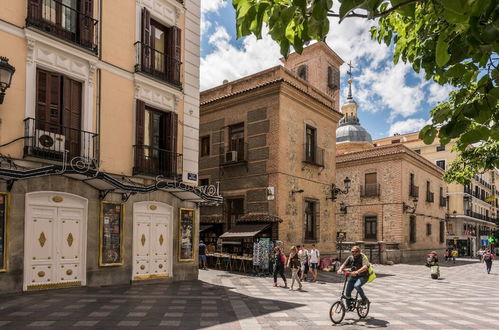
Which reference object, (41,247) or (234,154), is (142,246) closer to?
(41,247)

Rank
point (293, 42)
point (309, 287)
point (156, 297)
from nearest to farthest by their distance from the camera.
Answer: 1. point (293, 42)
2. point (156, 297)
3. point (309, 287)

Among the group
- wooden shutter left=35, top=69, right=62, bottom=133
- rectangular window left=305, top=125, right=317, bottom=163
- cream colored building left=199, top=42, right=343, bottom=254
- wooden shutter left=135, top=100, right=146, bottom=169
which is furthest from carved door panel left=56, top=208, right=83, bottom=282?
rectangular window left=305, top=125, right=317, bottom=163

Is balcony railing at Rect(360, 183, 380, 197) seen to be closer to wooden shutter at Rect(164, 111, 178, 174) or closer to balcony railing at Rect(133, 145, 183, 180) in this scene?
balcony railing at Rect(133, 145, 183, 180)

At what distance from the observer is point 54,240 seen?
40.2 ft

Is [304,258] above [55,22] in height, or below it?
below

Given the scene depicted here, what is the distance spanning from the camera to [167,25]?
16.5 m

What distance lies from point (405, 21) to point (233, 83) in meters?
18.1

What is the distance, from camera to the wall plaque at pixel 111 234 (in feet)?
44.2

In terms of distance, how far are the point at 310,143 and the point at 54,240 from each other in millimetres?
15336

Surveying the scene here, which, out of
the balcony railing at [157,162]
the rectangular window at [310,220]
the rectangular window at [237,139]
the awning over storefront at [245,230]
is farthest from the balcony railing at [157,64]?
the rectangular window at [310,220]

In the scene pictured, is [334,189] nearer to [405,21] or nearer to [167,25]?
[167,25]

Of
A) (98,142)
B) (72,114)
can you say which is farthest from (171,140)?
(72,114)

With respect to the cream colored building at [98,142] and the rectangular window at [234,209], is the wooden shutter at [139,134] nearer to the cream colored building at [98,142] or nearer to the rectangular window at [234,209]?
the cream colored building at [98,142]

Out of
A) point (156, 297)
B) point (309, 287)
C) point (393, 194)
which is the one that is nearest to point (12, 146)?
point (156, 297)
